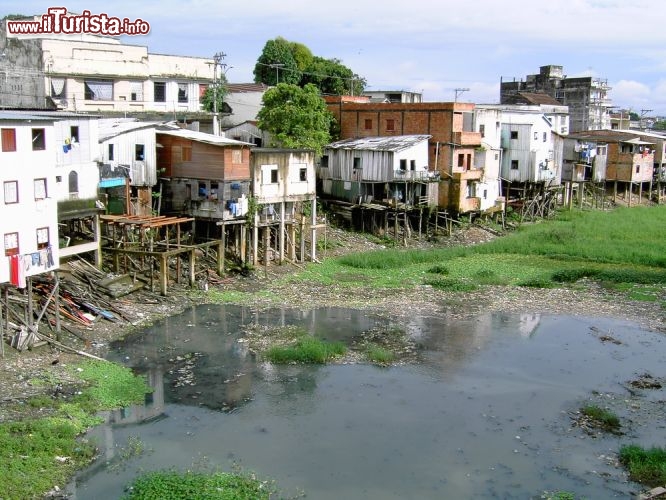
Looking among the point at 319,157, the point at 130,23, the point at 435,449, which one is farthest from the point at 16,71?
the point at 435,449

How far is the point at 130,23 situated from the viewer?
42.9 metres

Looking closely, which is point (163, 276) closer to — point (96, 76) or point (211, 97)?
point (96, 76)

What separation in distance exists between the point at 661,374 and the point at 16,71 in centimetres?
3991

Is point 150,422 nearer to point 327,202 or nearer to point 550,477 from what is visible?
point 550,477

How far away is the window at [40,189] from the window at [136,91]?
23.8 meters

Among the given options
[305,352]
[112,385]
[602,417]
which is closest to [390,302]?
[305,352]

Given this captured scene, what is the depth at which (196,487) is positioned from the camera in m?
17.8

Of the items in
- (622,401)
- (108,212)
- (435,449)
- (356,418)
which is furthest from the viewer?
(108,212)

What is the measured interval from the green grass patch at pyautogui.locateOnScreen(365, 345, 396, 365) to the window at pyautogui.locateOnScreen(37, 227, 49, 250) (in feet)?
41.8

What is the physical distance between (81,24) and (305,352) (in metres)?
26.5

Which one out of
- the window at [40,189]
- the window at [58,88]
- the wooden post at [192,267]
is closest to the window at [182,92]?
the window at [58,88]

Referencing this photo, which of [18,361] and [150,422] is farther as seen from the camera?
[18,361]

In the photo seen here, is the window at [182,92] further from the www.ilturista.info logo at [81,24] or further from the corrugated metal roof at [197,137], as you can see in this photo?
the corrugated metal roof at [197,137]

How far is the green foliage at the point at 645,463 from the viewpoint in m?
19.0
